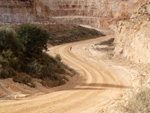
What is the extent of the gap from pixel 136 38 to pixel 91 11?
66.1m

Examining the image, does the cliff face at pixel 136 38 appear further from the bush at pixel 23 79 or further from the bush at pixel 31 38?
the bush at pixel 23 79

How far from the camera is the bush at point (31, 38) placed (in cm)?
1647

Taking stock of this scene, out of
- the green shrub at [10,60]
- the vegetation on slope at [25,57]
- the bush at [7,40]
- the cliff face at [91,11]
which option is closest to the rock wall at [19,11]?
the cliff face at [91,11]

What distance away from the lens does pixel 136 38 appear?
23.8 metres

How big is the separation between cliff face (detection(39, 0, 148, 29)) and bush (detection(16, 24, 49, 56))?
6222 centimetres

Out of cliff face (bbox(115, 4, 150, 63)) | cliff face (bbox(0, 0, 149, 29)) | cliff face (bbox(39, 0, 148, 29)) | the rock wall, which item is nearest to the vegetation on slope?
cliff face (bbox(115, 4, 150, 63))

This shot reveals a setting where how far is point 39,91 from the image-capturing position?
1131 cm

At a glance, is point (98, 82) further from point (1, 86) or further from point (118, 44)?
point (118, 44)

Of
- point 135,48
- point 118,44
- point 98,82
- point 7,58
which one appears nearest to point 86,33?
point 118,44

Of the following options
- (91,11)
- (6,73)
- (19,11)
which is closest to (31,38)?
(6,73)

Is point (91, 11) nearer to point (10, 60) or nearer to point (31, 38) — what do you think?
point (31, 38)

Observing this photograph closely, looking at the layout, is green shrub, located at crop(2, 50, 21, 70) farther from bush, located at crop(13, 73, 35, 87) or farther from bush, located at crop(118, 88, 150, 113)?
bush, located at crop(118, 88, 150, 113)

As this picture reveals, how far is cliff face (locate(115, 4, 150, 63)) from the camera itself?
2152 cm

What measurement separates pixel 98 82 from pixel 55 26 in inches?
1654
